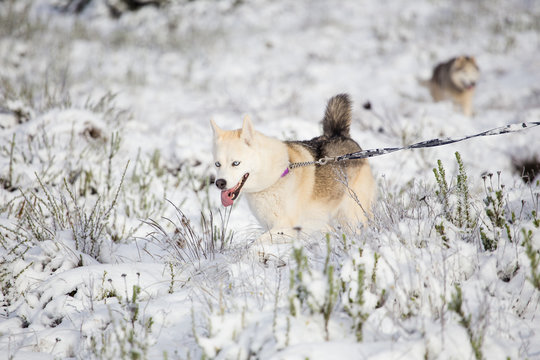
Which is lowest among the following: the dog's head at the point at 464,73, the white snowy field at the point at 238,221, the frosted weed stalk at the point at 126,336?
the frosted weed stalk at the point at 126,336

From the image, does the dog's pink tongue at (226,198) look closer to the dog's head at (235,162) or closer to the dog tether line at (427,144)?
the dog's head at (235,162)

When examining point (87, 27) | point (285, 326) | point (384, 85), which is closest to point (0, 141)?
point (285, 326)

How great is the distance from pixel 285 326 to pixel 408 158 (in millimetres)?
4601

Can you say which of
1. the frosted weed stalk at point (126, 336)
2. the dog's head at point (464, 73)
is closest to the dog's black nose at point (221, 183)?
Answer: the frosted weed stalk at point (126, 336)

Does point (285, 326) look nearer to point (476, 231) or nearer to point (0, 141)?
point (476, 231)

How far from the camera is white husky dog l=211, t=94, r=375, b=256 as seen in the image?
124 inches

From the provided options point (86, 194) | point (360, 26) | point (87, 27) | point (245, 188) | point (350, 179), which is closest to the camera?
point (245, 188)

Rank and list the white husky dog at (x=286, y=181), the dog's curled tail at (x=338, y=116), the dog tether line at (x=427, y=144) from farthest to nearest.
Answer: the dog's curled tail at (x=338, y=116)
the white husky dog at (x=286, y=181)
the dog tether line at (x=427, y=144)

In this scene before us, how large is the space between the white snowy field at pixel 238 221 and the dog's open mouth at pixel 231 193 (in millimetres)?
163

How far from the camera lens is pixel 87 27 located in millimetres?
14570

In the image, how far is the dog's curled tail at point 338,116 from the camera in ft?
13.1

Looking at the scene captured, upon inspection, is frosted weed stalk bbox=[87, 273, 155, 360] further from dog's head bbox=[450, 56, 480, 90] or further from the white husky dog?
dog's head bbox=[450, 56, 480, 90]

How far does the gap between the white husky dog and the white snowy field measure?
0.28 meters

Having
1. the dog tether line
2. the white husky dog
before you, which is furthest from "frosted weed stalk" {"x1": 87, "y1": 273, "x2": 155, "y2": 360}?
the dog tether line
